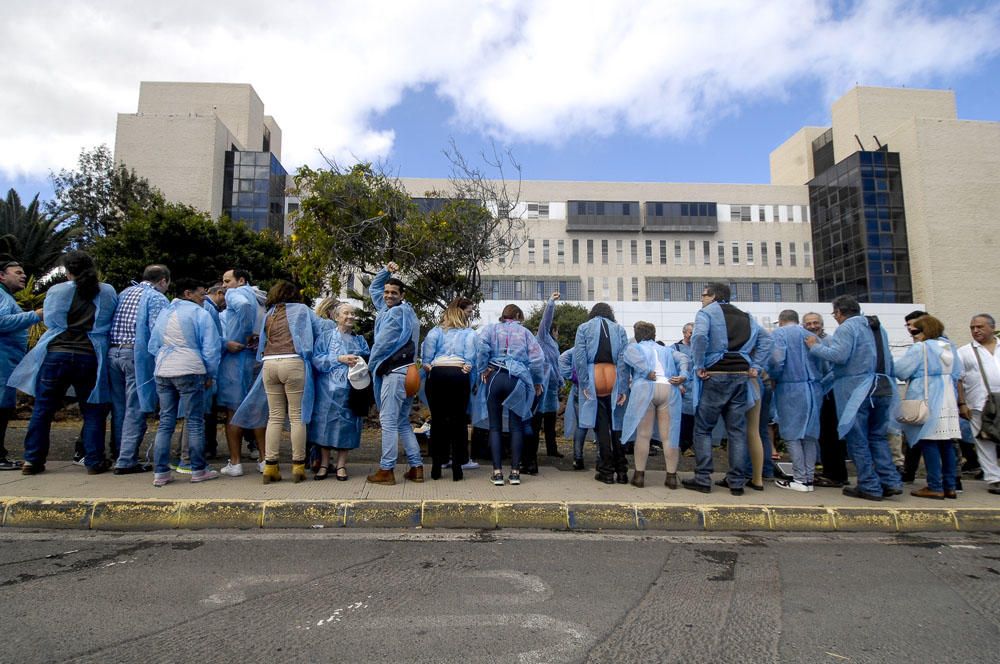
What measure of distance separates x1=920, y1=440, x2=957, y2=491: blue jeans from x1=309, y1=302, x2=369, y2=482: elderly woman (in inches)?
216

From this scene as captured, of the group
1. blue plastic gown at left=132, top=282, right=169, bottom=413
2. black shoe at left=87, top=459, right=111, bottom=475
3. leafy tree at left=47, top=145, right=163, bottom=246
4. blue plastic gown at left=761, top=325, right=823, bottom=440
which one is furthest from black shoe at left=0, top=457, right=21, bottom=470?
leafy tree at left=47, top=145, right=163, bottom=246

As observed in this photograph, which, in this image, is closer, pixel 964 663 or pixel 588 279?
pixel 964 663

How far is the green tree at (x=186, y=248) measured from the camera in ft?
58.9

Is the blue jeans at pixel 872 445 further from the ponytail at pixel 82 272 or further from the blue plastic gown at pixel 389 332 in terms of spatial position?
the ponytail at pixel 82 272

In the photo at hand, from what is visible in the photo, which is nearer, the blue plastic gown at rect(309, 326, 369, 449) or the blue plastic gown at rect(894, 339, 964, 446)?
the blue plastic gown at rect(309, 326, 369, 449)

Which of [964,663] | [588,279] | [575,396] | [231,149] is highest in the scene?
[231,149]

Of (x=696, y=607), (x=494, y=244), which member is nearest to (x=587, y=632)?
(x=696, y=607)

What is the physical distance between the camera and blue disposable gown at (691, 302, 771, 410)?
18.4 feet

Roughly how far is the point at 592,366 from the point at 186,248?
17052mm

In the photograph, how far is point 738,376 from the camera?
5.57 m

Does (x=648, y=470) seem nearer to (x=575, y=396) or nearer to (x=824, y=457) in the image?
(x=575, y=396)

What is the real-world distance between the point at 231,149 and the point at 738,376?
6558cm

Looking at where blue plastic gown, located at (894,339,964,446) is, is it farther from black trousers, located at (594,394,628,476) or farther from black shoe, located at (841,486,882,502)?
black trousers, located at (594,394,628,476)

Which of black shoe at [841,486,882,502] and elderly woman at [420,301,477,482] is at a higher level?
elderly woman at [420,301,477,482]
